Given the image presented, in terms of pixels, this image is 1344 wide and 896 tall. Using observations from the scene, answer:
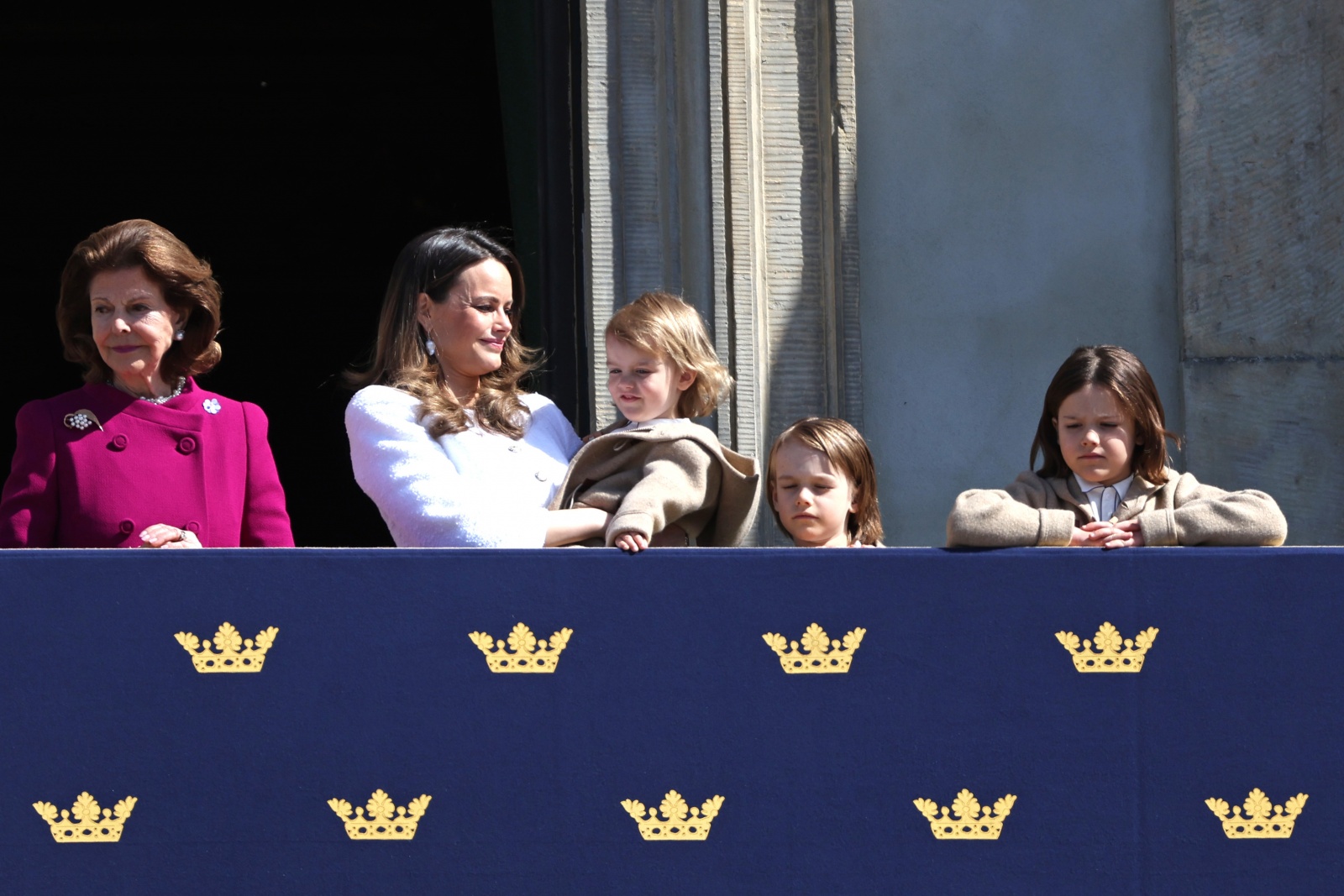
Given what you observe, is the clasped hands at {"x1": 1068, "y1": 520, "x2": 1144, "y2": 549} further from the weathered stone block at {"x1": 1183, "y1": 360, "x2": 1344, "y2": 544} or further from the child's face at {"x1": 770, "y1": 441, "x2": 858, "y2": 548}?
the weathered stone block at {"x1": 1183, "y1": 360, "x2": 1344, "y2": 544}

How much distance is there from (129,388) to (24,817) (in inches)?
38.1

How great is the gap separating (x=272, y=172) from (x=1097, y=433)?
648 centimetres

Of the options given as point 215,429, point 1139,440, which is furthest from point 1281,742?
point 215,429

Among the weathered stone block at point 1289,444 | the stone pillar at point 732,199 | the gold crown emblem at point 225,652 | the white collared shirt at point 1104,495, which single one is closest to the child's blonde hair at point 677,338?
the white collared shirt at point 1104,495

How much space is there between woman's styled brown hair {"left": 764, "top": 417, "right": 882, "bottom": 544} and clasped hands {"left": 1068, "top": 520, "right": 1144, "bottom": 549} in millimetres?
532

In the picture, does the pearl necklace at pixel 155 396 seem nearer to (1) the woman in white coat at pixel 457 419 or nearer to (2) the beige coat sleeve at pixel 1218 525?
(1) the woman in white coat at pixel 457 419

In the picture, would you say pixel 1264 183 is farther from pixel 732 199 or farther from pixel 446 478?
pixel 446 478

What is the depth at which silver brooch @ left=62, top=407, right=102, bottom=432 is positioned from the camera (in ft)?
10.7

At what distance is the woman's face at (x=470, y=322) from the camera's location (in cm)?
348

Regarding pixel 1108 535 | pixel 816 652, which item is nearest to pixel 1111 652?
pixel 1108 535

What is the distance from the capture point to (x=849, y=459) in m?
3.41

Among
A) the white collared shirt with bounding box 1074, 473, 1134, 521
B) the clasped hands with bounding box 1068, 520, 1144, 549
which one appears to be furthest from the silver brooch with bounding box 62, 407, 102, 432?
the white collared shirt with bounding box 1074, 473, 1134, 521

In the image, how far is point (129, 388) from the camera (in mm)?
3371

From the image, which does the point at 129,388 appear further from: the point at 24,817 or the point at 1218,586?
the point at 1218,586
